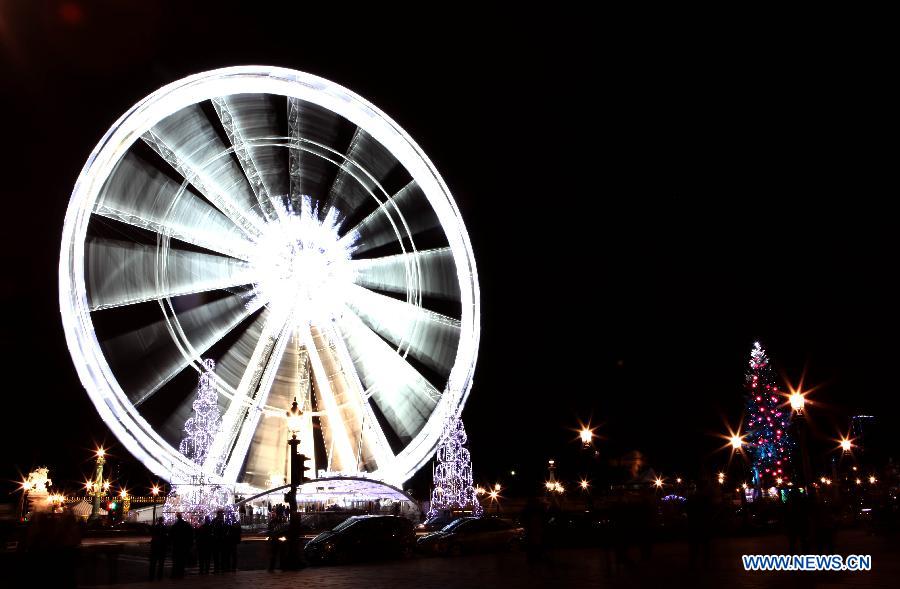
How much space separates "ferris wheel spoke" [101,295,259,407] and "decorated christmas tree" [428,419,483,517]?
944cm

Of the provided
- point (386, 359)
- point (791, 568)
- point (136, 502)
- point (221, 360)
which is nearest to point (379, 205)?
point (386, 359)

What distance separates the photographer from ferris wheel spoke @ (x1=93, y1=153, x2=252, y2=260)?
21.0 metres

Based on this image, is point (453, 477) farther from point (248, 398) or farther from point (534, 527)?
point (534, 527)

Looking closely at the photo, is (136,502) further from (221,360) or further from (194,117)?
(194,117)

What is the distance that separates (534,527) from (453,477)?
51.3 feet

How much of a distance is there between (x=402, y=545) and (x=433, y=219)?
1186 cm

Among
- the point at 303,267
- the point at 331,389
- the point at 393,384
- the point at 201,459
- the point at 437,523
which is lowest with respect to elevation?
the point at 437,523

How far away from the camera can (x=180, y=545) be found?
13836mm

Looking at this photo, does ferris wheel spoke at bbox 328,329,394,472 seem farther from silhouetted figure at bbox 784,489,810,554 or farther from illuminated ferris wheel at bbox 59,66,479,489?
silhouetted figure at bbox 784,489,810,554

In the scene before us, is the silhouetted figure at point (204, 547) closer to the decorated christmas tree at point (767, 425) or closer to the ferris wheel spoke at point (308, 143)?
the ferris wheel spoke at point (308, 143)

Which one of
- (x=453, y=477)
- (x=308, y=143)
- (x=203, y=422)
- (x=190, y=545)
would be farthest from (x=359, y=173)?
(x=190, y=545)

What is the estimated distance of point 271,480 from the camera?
2709cm

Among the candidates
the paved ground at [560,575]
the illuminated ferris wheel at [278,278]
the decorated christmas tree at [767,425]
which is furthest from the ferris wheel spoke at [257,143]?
the decorated christmas tree at [767,425]

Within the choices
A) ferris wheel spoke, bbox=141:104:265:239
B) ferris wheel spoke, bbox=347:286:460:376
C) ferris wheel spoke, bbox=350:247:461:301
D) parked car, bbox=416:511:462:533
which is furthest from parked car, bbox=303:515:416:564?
ferris wheel spoke, bbox=141:104:265:239
